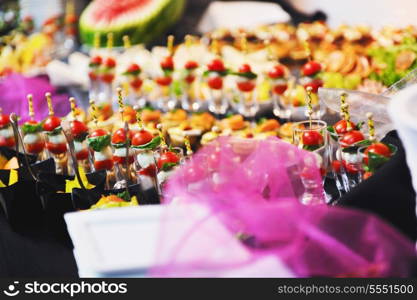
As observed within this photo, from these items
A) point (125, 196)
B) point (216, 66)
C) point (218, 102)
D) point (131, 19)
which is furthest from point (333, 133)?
point (131, 19)

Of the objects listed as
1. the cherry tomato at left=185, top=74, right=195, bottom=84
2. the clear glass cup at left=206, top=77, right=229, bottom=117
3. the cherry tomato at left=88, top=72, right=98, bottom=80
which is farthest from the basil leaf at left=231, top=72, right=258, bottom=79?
the cherry tomato at left=88, top=72, right=98, bottom=80

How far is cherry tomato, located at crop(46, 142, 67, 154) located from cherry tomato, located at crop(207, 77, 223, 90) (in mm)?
814

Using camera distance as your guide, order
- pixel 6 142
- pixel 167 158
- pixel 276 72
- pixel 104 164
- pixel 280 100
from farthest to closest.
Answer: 1. pixel 280 100
2. pixel 276 72
3. pixel 6 142
4. pixel 104 164
5. pixel 167 158

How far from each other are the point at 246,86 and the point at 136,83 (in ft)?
1.71

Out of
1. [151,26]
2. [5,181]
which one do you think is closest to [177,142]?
[5,181]

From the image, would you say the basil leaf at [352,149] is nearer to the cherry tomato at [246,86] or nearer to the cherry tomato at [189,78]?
the cherry tomato at [246,86]

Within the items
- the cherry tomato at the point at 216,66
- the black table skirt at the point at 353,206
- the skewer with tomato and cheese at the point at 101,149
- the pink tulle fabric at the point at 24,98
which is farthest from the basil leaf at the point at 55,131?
the cherry tomato at the point at 216,66

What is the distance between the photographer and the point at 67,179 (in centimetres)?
157

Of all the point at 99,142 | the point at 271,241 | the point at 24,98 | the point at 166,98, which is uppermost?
the point at 271,241

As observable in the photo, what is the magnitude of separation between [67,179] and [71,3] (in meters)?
3.25

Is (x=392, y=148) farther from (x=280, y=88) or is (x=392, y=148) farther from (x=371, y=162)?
(x=280, y=88)

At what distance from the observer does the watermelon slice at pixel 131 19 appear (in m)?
3.88

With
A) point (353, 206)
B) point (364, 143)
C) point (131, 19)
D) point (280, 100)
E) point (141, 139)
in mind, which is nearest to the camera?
point (353, 206)

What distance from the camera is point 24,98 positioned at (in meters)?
2.55
